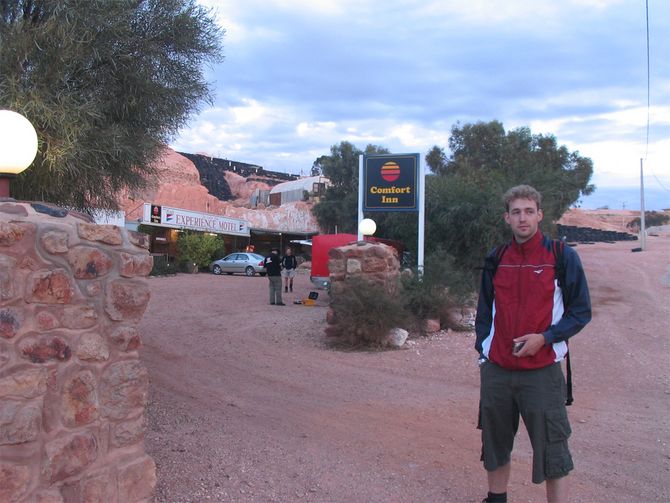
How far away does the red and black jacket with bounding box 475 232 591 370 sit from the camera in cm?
321

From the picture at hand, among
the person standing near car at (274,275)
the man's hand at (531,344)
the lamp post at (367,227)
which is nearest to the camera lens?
the man's hand at (531,344)

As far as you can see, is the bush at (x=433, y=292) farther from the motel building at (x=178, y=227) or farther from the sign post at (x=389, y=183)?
the motel building at (x=178, y=227)

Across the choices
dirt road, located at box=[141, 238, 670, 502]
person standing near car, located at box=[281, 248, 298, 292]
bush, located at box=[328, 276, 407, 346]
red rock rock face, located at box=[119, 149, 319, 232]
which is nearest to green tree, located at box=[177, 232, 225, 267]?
red rock rock face, located at box=[119, 149, 319, 232]

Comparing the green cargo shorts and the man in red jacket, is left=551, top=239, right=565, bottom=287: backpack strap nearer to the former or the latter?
the man in red jacket

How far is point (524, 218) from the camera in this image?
3383 mm

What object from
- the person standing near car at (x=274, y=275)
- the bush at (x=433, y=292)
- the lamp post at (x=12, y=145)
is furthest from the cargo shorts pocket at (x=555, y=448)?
the person standing near car at (x=274, y=275)

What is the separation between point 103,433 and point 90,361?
413mm

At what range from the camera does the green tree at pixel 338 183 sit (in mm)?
41594

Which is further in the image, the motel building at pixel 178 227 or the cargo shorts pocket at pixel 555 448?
the motel building at pixel 178 227

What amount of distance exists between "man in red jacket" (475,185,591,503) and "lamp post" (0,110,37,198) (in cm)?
276

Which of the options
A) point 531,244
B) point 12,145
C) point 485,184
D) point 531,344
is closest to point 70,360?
point 12,145

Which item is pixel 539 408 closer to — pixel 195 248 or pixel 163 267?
pixel 163 267

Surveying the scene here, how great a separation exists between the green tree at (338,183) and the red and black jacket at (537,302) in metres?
37.1

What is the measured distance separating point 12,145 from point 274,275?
506 inches
